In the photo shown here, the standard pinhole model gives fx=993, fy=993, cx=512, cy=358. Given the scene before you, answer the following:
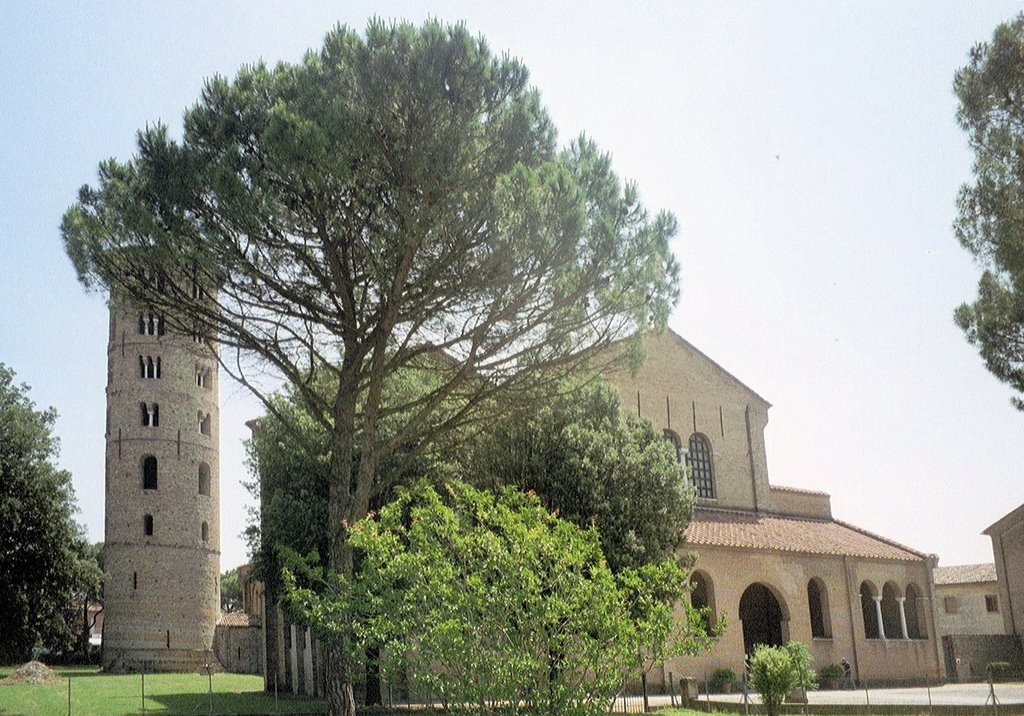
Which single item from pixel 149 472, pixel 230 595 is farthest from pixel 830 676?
pixel 230 595

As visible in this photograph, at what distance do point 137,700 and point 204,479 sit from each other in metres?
25.5

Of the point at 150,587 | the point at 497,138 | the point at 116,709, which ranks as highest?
the point at 497,138

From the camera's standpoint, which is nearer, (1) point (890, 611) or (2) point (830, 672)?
(2) point (830, 672)

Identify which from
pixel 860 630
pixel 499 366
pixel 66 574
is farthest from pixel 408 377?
pixel 66 574

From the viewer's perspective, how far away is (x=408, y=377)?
74.6ft

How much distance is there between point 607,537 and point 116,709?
42.1ft

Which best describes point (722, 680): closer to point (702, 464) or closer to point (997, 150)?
point (702, 464)

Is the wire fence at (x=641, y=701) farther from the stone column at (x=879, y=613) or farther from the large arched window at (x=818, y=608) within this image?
the large arched window at (x=818, y=608)

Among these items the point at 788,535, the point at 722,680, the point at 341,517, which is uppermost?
the point at 341,517

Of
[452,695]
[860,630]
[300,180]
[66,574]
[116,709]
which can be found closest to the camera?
[452,695]

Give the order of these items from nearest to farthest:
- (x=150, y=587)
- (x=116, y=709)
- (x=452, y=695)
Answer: (x=452, y=695), (x=116, y=709), (x=150, y=587)

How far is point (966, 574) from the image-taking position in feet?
175

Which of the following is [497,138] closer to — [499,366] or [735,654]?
[499,366]

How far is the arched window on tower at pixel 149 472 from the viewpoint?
5009 centimetres
